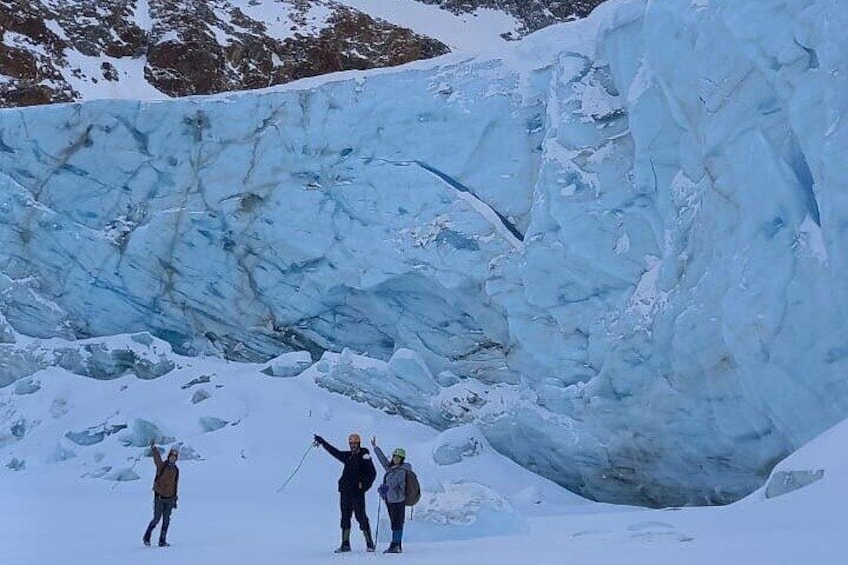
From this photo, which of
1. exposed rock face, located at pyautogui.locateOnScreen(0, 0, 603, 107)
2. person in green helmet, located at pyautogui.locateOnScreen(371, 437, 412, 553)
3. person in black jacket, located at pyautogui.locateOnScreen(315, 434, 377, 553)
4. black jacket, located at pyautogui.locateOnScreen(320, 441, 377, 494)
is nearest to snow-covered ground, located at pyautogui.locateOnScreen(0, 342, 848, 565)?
person in green helmet, located at pyautogui.locateOnScreen(371, 437, 412, 553)

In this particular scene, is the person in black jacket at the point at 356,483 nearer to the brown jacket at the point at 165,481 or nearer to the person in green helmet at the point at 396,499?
the person in green helmet at the point at 396,499

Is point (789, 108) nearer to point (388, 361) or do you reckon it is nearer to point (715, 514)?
point (715, 514)

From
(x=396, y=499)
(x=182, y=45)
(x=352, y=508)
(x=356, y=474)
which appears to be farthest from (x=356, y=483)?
(x=182, y=45)

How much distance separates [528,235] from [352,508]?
24.4ft

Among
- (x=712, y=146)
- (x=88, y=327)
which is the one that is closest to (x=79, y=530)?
(x=712, y=146)

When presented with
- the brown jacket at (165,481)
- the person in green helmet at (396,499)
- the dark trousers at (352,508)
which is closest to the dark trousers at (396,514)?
the person in green helmet at (396,499)

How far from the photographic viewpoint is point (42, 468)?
45.5 ft

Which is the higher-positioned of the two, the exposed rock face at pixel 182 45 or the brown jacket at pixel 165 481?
the exposed rock face at pixel 182 45

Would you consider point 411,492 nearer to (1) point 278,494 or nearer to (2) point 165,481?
(2) point 165,481

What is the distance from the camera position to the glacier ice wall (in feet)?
31.7

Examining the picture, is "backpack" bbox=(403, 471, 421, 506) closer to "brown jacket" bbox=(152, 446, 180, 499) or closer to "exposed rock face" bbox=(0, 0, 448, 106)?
"brown jacket" bbox=(152, 446, 180, 499)

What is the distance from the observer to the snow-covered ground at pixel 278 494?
17.8 feet

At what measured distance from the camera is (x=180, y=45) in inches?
1008

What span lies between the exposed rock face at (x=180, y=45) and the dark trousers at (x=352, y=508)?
18.4 metres
